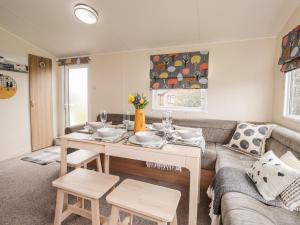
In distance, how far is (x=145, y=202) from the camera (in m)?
1.06

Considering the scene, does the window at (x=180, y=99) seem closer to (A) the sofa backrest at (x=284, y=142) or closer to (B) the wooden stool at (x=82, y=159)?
(A) the sofa backrest at (x=284, y=142)

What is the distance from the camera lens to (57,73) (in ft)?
13.2

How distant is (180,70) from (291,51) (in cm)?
153

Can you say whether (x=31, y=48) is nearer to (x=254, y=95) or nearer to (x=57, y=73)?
(x=57, y=73)

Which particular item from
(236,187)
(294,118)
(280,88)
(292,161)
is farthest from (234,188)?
(280,88)

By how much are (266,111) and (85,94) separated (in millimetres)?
3623

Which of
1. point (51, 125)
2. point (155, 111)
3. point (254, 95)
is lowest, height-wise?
point (51, 125)

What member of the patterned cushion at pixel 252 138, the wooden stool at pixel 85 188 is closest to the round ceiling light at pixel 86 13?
the wooden stool at pixel 85 188

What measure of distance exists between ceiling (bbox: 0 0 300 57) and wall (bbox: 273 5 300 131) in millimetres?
107

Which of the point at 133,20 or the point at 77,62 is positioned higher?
the point at 133,20

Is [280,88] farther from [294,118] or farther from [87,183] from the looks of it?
[87,183]

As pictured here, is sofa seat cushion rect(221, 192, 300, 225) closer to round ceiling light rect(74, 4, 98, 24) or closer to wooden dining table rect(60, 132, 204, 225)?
wooden dining table rect(60, 132, 204, 225)

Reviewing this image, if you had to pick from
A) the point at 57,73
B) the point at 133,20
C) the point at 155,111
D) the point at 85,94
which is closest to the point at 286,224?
the point at 155,111

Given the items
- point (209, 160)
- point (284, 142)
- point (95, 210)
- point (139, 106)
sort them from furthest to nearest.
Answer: point (209, 160)
point (284, 142)
point (139, 106)
point (95, 210)
